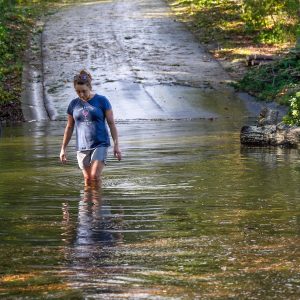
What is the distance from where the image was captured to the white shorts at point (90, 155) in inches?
429

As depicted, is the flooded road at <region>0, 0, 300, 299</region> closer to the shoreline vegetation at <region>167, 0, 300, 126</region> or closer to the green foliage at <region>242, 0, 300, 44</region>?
the shoreline vegetation at <region>167, 0, 300, 126</region>

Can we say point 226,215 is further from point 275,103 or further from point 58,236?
point 275,103

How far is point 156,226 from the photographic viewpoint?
8.10 metres

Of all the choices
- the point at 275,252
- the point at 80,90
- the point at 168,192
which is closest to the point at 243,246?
the point at 275,252

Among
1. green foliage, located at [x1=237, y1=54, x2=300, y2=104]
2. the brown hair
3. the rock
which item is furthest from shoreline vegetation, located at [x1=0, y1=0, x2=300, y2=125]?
the brown hair

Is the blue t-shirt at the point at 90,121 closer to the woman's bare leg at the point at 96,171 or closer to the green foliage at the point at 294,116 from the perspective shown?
the woman's bare leg at the point at 96,171

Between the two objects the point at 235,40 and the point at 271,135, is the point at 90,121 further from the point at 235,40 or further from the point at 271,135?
the point at 235,40

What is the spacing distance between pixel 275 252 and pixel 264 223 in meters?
1.38

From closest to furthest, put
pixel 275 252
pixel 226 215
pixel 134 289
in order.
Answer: pixel 134 289
pixel 275 252
pixel 226 215

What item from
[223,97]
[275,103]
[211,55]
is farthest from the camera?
[211,55]

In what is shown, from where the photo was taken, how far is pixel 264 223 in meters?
8.12

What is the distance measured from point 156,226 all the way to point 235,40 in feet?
85.3

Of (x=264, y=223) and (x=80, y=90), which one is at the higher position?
(x=80, y=90)

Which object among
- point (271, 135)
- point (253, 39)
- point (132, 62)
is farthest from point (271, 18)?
point (271, 135)
